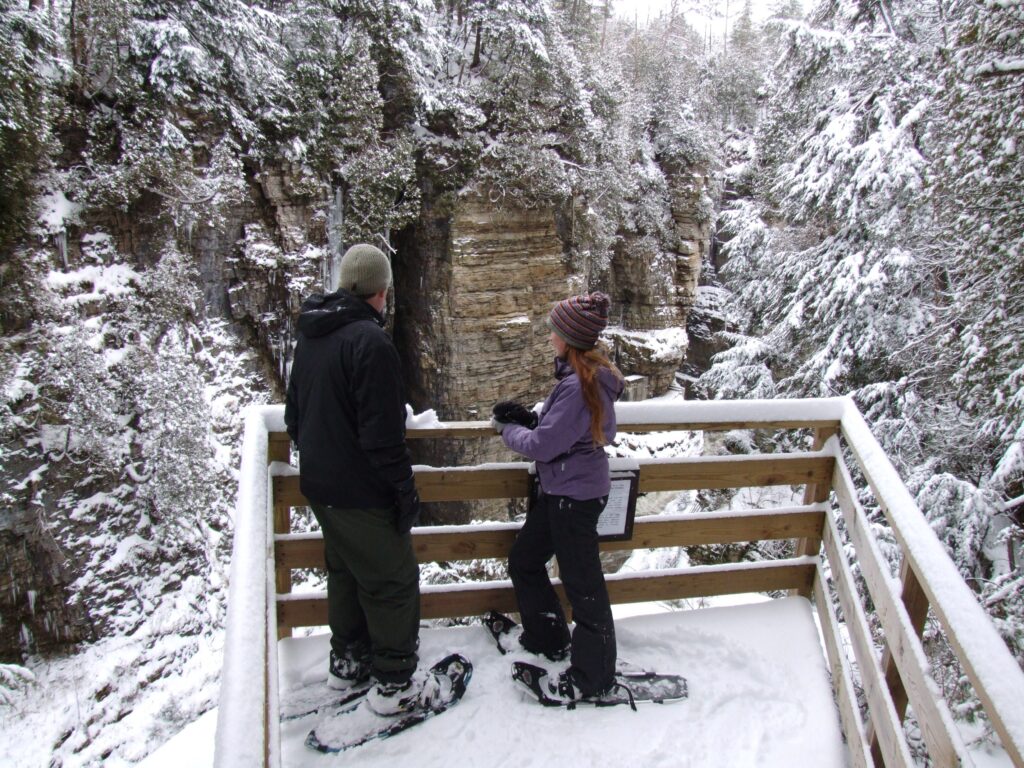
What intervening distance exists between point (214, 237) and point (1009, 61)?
11015 millimetres

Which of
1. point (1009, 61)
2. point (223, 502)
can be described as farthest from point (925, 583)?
point (223, 502)

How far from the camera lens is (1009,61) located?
190 inches

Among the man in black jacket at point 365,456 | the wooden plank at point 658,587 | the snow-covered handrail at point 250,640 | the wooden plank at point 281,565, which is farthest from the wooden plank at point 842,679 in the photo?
the wooden plank at point 281,565

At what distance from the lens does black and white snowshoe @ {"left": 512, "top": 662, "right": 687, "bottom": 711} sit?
2586 mm

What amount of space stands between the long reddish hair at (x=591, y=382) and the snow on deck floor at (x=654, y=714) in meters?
1.18

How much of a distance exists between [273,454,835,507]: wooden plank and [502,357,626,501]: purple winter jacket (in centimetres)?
37

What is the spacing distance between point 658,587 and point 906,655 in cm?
126

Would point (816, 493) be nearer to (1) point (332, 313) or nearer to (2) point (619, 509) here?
(2) point (619, 509)

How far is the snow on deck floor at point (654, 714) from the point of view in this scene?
93.2 inches

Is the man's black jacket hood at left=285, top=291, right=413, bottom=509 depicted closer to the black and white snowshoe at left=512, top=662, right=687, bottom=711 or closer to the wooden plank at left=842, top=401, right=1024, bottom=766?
the black and white snowshoe at left=512, top=662, right=687, bottom=711

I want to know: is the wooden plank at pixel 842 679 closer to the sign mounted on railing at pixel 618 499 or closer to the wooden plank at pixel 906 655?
the wooden plank at pixel 906 655

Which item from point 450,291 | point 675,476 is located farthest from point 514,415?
point 450,291

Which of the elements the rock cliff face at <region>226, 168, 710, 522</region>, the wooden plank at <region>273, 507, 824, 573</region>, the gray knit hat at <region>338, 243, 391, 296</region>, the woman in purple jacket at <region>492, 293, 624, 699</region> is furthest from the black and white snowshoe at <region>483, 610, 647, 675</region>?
the rock cliff face at <region>226, 168, 710, 522</region>

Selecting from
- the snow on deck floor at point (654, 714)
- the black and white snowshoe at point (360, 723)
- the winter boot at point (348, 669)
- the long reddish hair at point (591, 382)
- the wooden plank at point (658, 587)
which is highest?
the long reddish hair at point (591, 382)
